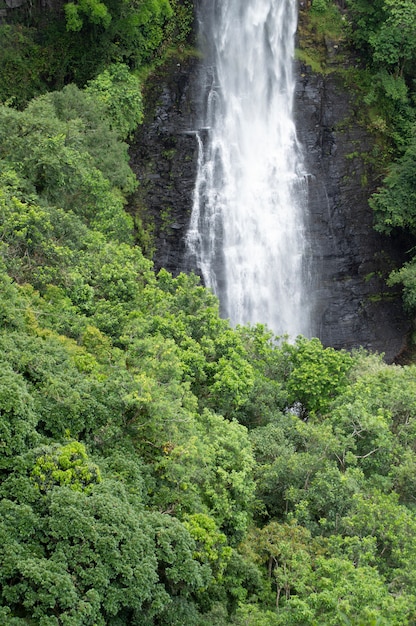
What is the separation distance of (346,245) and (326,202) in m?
2.09

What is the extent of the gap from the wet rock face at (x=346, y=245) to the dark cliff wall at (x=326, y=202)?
0.04m

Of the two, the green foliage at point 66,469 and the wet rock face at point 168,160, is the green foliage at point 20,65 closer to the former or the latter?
the wet rock face at point 168,160

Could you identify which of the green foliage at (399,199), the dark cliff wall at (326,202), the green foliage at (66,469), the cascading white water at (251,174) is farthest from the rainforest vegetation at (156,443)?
the green foliage at (399,199)

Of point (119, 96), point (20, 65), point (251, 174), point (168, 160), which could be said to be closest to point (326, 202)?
point (251, 174)

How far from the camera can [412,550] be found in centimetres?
1462

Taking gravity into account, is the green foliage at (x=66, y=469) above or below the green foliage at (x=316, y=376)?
below

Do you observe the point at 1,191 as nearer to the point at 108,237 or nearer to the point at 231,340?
the point at 108,237

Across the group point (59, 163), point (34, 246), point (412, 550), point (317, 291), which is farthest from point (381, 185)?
point (412, 550)

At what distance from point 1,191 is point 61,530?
34.2 feet

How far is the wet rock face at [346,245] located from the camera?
30.2 metres

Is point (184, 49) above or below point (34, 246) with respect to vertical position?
above

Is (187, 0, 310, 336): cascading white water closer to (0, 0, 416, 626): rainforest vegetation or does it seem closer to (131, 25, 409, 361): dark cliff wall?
(131, 25, 409, 361): dark cliff wall

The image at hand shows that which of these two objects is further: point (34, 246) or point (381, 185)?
point (381, 185)

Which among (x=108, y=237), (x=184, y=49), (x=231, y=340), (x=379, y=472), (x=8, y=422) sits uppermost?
(x=184, y=49)
